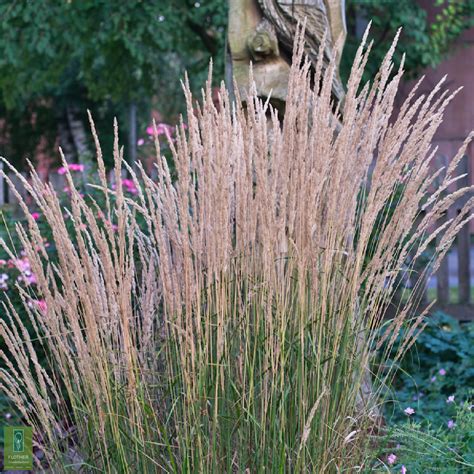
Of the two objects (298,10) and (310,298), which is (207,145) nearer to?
(310,298)

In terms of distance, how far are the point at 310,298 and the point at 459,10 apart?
9.62 metres

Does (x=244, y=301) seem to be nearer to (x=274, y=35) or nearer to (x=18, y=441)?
(x=18, y=441)

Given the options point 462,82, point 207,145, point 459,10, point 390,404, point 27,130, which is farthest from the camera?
point 27,130

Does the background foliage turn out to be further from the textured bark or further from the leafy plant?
the textured bark

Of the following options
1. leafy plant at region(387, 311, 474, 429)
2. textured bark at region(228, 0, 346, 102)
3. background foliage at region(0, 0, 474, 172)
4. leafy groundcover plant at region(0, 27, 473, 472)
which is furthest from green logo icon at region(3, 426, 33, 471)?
background foliage at region(0, 0, 474, 172)

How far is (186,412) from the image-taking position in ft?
8.37

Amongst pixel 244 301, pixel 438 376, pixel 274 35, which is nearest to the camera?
pixel 244 301

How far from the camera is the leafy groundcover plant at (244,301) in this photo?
8.20 feet

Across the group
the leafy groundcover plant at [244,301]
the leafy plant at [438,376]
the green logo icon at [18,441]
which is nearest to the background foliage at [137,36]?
the leafy plant at [438,376]

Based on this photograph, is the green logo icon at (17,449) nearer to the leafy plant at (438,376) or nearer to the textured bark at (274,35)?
the textured bark at (274,35)

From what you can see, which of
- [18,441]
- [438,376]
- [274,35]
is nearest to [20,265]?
[18,441]

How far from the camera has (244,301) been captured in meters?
2.65

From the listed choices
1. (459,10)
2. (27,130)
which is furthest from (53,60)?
(27,130)

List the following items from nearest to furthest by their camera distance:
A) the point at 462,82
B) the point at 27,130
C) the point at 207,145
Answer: the point at 207,145 → the point at 462,82 → the point at 27,130
